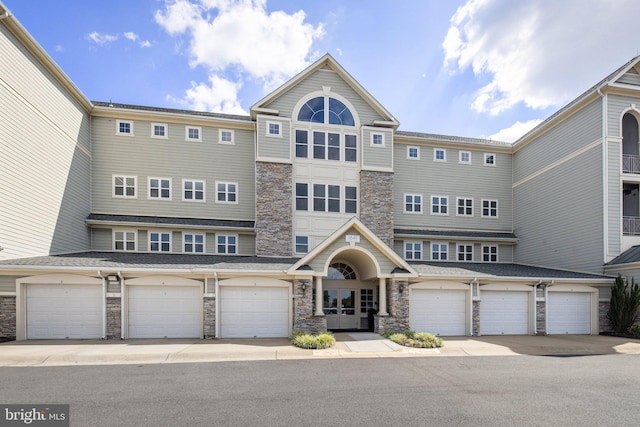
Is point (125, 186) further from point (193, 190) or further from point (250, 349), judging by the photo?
point (250, 349)

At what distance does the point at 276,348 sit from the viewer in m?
12.9

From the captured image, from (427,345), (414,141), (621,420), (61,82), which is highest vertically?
(61,82)

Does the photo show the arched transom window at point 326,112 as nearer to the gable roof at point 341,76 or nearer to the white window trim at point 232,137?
the gable roof at point 341,76

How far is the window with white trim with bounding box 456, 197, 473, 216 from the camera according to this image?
918 inches

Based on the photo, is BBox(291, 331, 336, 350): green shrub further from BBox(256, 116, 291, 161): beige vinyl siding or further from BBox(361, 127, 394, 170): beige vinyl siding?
BBox(361, 127, 394, 170): beige vinyl siding

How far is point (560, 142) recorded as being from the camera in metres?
20.9

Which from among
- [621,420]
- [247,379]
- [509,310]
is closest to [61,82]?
[247,379]

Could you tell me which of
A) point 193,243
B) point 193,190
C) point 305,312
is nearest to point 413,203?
point 305,312

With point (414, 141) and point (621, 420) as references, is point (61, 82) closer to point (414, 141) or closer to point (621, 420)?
point (414, 141)

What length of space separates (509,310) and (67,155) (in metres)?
24.6

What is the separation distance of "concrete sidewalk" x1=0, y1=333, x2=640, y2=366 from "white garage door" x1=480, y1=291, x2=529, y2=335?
165 centimetres

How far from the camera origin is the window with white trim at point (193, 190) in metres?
20.2

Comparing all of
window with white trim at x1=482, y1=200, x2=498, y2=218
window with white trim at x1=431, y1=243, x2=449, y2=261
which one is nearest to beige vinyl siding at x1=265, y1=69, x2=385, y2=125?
window with white trim at x1=431, y1=243, x2=449, y2=261

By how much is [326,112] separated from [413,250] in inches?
416
